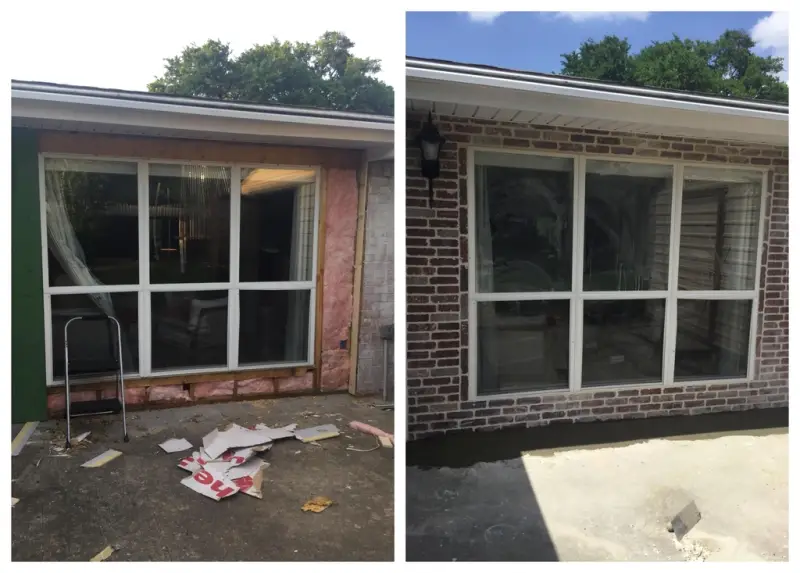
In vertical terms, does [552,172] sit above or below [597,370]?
above

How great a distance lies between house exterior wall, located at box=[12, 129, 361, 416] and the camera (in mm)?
3477

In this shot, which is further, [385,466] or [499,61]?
[385,466]

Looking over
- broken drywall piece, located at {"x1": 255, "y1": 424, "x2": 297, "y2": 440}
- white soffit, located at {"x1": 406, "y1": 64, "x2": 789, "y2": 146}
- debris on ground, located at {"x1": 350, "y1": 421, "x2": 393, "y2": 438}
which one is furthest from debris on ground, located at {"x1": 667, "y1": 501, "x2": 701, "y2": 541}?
broken drywall piece, located at {"x1": 255, "y1": 424, "x2": 297, "y2": 440}

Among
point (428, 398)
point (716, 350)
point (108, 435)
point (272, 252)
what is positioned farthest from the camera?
point (272, 252)

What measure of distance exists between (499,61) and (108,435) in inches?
121

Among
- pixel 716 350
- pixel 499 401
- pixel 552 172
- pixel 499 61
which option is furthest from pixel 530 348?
pixel 499 61

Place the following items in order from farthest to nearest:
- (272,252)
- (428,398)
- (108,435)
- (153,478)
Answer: (272,252) → (108,435) → (428,398) → (153,478)

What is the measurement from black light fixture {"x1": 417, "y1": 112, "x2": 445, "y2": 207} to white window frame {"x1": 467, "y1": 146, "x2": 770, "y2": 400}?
234mm

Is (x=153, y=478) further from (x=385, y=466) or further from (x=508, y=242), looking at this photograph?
(x=508, y=242)

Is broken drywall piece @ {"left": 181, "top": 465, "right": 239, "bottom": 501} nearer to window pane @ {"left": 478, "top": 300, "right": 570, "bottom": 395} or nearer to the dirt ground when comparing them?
the dirt ground

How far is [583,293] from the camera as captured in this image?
11.3 feet

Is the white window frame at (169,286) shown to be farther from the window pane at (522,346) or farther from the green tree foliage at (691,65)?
the green tree foliage at (691,65)

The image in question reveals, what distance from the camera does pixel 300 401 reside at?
13.8ft

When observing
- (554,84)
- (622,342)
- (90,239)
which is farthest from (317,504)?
(554,84)
